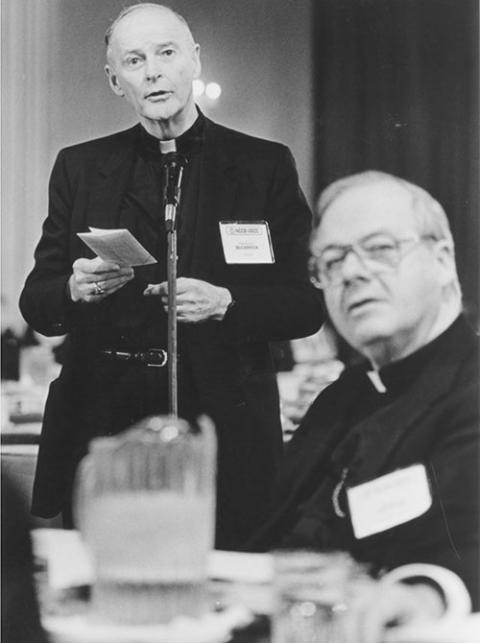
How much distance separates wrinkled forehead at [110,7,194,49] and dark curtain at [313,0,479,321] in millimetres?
327

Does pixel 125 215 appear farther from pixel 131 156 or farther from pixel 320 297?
pixel 320 297

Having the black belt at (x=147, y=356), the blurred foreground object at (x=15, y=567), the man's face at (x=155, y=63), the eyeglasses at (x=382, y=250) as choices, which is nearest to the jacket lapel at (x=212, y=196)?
the man's face at (x=155, y=63)

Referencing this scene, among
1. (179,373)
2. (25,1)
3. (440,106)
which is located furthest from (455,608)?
(25,1)

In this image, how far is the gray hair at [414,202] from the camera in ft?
6.84

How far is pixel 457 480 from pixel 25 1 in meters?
1.58

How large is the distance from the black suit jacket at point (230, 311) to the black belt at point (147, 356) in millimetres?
49

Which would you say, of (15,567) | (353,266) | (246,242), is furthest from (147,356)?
(15,567)

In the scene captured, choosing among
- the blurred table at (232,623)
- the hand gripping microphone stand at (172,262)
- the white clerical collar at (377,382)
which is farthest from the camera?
the hand gripping microphone stand at (172,262)

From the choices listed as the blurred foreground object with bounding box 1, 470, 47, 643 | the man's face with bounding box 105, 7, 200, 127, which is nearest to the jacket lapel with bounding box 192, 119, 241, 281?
the man's face with bounding box 105, 7, 200, 127

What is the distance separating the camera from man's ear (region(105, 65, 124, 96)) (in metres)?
2.24

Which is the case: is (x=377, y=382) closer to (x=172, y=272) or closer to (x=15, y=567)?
(x=172, y=272)

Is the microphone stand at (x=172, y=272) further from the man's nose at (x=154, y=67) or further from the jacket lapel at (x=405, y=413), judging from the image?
the jacket lapel at (x=405, y=413)

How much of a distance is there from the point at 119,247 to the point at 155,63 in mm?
458

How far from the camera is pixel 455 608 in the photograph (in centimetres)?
163
